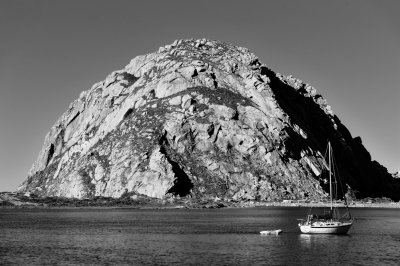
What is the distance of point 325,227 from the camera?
11794 cm

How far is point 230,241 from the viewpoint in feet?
343

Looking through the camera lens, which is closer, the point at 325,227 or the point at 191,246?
the point at 191,246

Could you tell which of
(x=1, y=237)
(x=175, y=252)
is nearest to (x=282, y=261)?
(x=175, y=252)

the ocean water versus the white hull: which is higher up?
the white hull

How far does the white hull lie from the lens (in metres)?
118

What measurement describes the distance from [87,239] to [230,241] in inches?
1184

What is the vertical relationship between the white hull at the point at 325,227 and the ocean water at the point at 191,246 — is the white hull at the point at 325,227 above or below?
above

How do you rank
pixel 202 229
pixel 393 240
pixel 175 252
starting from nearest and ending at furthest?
pixel 175 252
pixel 393 240
pixel 202 229

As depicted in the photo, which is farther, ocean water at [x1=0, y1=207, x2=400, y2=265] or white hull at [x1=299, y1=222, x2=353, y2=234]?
white hull at [x1=299, y1=222, x2=353, y2=234]

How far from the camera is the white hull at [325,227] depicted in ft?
387

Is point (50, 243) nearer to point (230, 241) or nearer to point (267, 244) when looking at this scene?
point (230, 241)

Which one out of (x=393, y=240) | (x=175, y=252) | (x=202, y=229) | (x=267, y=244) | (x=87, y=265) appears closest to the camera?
(x=87, y=265)

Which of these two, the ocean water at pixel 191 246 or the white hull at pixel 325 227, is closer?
the ocean water at pixel 191 246

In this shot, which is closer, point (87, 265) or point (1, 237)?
point (87, 265)
